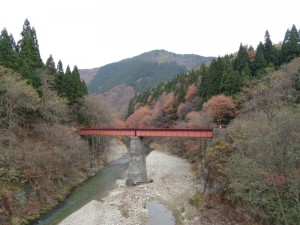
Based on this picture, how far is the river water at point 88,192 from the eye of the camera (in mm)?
23094

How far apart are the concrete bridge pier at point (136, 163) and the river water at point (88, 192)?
109 inches

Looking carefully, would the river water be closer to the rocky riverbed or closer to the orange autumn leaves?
the rocky riverbed

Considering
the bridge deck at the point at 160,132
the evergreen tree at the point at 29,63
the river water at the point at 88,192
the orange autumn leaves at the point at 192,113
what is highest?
the evergreen tree at the point at 29,63

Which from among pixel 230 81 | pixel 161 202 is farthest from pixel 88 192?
pixel 230 81

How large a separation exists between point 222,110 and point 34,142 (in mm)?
25422

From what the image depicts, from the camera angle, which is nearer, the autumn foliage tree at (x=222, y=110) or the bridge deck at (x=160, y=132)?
the bridge deck at (x=160, y=132)

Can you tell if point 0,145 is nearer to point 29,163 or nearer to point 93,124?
point 29,163

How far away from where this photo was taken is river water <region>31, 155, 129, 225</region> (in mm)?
23094

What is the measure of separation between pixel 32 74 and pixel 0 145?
16.7m

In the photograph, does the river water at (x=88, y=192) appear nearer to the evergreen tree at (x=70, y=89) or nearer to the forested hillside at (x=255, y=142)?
the forested hillside at (x=255, y=142)

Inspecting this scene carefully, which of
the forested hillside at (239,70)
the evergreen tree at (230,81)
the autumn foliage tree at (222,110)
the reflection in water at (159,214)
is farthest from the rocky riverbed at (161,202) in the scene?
the forested hillside at (239,70)

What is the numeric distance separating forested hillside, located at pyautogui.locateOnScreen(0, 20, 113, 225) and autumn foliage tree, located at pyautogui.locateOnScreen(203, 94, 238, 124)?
1942cm

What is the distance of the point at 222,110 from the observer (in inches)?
1607

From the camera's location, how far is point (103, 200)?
27.7 m
